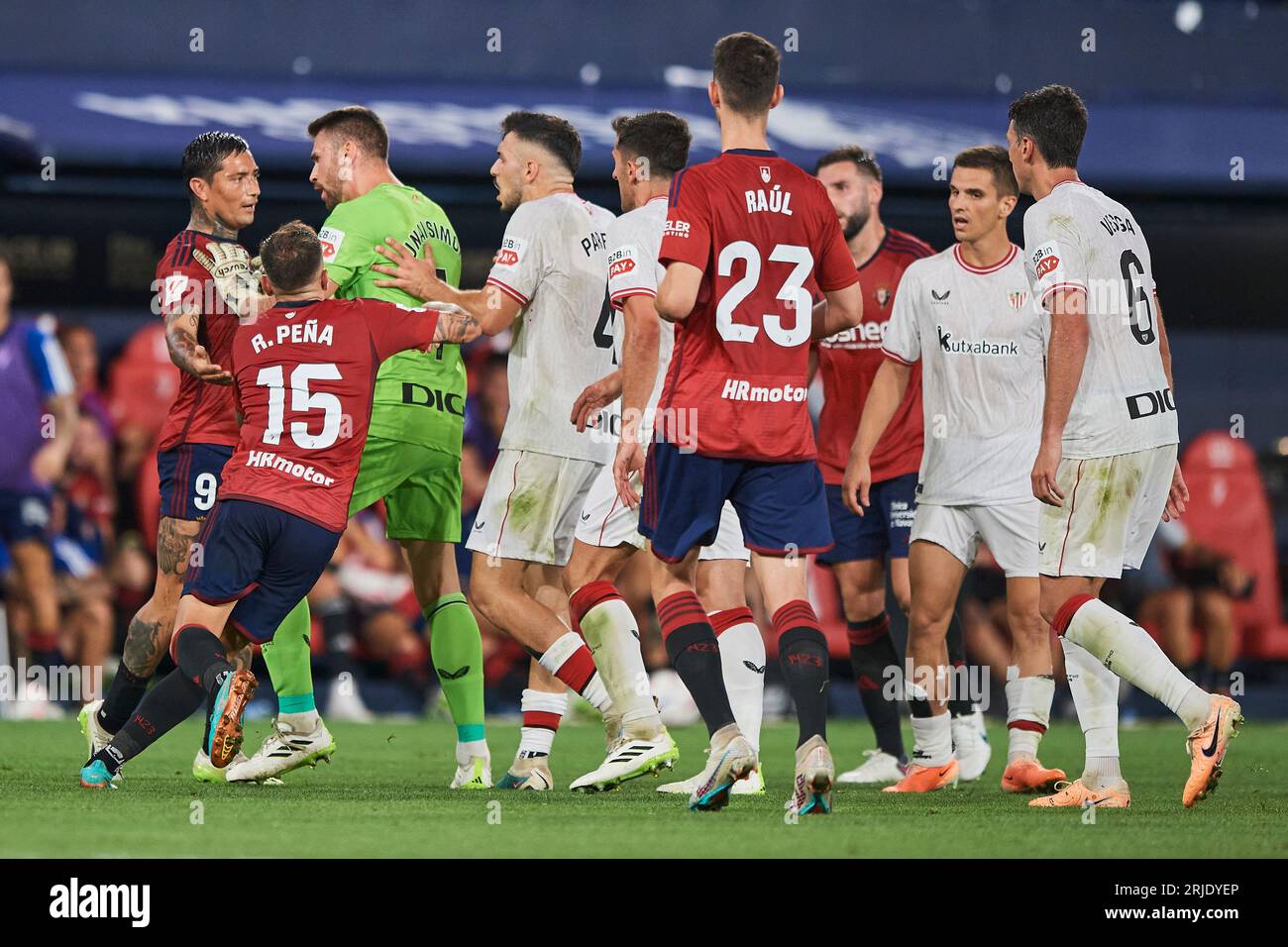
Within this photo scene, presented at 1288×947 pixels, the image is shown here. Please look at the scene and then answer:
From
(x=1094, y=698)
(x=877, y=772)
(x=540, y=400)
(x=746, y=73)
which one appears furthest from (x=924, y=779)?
(x=746, y=73)

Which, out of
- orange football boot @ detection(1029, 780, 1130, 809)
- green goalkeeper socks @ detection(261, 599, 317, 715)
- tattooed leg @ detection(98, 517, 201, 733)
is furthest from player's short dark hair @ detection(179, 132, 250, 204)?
orange football boot @ detection(1029, 780, 1130, 809)

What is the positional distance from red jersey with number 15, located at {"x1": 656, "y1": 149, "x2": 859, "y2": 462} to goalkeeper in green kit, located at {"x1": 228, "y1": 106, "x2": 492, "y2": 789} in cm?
132

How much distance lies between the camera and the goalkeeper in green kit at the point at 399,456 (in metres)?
6.73

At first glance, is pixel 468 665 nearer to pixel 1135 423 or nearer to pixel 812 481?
pixel 812 481

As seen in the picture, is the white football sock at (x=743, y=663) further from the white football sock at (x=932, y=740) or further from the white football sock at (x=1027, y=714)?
the white football sock at (x=1027, y=714)

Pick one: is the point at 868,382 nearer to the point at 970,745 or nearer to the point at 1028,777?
the point at 970,745

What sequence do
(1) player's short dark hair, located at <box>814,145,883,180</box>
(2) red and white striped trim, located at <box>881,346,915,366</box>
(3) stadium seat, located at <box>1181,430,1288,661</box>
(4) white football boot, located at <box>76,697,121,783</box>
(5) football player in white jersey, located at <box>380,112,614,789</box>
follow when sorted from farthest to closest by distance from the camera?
1. (3) stadium seat, located at <box>1181,430,1288,661</box>
2. (1) player's short dark hair, located at <box>814,145,883,180</box>
3. (2) red and white striped trim, located at <box>881,346,915,366</box>
4. (4) white football boot, located at <box>76,697,121,783</box>
5. (5) football player in white jersey, located at <box>380,112,614,789</box>

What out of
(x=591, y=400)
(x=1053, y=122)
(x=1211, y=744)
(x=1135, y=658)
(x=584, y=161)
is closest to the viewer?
(x=1211, y=744)

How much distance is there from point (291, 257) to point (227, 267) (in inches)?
31.3

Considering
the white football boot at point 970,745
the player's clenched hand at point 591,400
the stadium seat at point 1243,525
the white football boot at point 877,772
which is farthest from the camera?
the stadium seat at point 1243,525

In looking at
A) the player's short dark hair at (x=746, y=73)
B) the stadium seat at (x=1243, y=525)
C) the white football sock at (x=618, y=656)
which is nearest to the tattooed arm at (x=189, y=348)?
the white football sock at (x=618, y=656)

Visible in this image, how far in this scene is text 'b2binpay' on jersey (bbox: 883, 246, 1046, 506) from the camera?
725 cm

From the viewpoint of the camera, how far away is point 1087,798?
20.4 feet

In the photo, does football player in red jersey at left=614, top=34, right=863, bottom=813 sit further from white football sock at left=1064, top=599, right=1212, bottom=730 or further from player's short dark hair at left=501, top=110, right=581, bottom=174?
player's short dark hair at left=501, top=110, right=581, bottom=174
